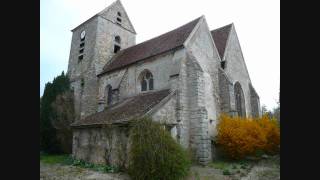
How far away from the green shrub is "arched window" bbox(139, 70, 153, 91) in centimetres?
732

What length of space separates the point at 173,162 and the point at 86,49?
744 inches

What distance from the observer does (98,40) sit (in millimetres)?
24094

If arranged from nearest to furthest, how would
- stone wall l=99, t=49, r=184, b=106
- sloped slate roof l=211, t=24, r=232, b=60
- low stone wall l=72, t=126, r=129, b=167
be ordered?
low stone wall l=72, t=126, r=129, b=167
stone wall l=99, t=49, r=184, b=106
sloped slate roof l=211, t=24, r=232, b=60

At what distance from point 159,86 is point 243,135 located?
20.1 feet

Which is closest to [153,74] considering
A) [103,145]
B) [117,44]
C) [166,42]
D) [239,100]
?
[166,42]

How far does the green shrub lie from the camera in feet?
29.9

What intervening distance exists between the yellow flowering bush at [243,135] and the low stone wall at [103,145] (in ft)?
21.5

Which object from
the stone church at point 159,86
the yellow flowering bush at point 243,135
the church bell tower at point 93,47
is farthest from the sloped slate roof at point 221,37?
the church bell tower at point 93,47

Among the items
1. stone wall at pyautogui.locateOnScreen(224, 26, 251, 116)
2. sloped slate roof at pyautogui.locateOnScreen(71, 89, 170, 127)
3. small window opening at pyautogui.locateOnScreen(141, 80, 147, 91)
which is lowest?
sloped slate roof at pyautogui.locateOnScreen(71, 89, 170, 127)

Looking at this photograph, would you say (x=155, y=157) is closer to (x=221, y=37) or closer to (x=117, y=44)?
(x=221, y=37)

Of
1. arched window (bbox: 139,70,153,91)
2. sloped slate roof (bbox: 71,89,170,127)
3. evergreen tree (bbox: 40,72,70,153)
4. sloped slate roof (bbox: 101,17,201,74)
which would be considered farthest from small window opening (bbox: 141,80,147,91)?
evergreen tree (bbox: 40,72,70,153)

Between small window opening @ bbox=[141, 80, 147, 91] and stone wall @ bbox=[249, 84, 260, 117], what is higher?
small window opening @ bbox=[141, 80, 147, 91]

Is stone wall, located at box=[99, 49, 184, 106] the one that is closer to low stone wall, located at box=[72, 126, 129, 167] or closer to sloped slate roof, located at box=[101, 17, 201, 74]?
sloped slate roof, located at box=[101, 17, 201, 74]

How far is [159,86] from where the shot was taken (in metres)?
16.5
